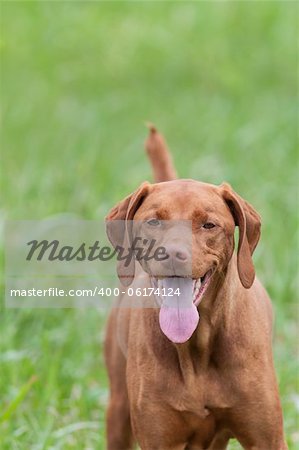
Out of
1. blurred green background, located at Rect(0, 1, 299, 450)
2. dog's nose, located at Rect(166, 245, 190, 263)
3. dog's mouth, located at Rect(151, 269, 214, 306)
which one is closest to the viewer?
dog's nose, located at Rect(166, 245, 190, 263)

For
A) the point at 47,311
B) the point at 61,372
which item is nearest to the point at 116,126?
the point at 47,311

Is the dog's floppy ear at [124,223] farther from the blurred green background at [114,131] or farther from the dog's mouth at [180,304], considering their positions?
the blurred green background at [114,131]

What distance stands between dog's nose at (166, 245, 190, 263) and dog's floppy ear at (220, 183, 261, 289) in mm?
399

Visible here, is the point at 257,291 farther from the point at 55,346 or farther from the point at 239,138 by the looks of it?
the point at 239,138

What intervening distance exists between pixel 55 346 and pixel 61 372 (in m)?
0.36

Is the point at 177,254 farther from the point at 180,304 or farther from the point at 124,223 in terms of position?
the point at 124,223

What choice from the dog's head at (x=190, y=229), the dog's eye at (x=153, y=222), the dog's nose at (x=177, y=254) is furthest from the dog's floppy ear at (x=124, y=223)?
the dog's nose at (x=177, y=254)

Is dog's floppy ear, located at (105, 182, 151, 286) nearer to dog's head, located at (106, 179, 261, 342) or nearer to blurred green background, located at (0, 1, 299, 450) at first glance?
dog's head, located at (106, 179, 261, 342)

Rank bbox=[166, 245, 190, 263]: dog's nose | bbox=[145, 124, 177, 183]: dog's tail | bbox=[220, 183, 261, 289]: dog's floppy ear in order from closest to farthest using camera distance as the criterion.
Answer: bbox=[166, 245, 190, 263]: dog's nose < bbox=[220, 183, 261, 289]: dog's floppy ear < bbox=[145, 124, 177, 183]: dog's tail

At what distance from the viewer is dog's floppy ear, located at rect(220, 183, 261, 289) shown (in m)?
4.63

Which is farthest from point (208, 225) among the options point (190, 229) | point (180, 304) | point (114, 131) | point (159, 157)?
point (114, 131)

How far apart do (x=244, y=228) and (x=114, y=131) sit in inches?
259

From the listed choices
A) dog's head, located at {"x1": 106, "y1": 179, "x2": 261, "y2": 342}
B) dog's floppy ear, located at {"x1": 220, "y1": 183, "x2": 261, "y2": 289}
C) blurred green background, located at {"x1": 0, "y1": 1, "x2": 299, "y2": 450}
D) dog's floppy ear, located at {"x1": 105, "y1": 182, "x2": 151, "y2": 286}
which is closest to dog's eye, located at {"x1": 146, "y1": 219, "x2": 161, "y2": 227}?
dog's head, located at {"x1": 106, "y1": 179, "x2": 261, "y2": 342}

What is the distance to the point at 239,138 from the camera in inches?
431
